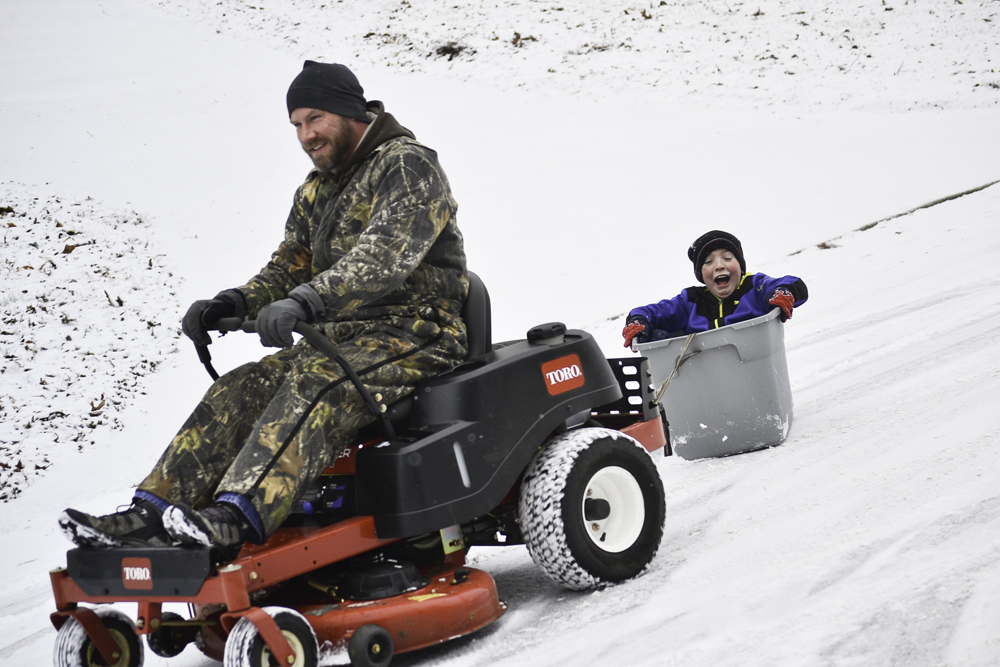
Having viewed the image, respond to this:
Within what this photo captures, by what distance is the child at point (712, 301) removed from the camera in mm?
4355

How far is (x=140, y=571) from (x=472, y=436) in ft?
3.12

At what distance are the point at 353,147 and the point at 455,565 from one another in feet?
4.51

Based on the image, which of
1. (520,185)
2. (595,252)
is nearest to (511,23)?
(520,185)

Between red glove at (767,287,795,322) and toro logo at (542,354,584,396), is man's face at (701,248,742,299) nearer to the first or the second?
red glove at (767,287,795,322)

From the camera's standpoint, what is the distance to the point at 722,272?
4.43 metres

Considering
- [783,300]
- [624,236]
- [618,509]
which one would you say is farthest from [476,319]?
[624,236]

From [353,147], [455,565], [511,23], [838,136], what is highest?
[511,23]

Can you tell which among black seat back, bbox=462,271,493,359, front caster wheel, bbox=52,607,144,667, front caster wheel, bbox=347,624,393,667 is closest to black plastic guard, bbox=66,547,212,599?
front caster wheel, bbox=52,607,144,667

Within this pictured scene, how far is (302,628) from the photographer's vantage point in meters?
2.34

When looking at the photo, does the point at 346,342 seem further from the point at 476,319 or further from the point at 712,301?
the point at 712,301

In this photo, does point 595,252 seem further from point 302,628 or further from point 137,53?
point 137,53

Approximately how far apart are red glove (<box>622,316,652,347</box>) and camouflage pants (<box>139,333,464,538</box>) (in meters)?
1.47

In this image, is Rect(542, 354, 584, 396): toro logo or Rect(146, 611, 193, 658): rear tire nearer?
Rect(146, 611, 193, 658): rear tire

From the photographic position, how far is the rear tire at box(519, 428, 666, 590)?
2.80 metres
